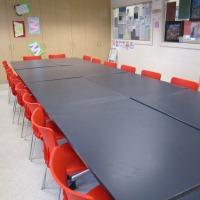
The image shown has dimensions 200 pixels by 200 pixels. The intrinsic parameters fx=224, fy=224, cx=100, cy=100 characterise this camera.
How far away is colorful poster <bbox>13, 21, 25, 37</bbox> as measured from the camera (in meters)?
6.26

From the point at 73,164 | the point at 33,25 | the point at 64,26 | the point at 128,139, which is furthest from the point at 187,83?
the point at 33,25

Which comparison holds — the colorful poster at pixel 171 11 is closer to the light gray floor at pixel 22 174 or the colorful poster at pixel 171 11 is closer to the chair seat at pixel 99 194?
the light gray floor at pixel 22 174

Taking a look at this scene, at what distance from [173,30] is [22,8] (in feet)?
13.4

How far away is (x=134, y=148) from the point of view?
1.36m

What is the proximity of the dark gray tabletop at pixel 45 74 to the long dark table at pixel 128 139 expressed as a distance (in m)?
0.65

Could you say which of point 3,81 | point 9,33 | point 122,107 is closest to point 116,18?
point 9,33

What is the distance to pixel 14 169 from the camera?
7.95ft

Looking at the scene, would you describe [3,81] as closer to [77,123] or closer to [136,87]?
[136,87]

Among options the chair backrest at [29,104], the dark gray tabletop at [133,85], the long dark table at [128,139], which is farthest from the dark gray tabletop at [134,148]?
the dark gray tabletop at [133,85]

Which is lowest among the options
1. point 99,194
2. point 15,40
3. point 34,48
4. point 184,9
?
point 99,194

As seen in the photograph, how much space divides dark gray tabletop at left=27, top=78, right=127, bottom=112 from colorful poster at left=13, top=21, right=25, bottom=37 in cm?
395

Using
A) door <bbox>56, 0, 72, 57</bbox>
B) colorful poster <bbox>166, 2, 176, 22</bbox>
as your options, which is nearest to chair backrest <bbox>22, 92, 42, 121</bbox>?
colorful poster <bbox>166, 2, 176, 22</bbox>

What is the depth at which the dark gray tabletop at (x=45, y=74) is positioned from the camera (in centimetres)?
335

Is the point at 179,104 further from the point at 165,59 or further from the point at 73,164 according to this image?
the point at 165,59
